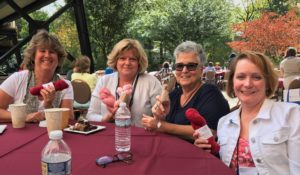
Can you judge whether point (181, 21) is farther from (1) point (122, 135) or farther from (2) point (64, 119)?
(1) point (122, 135)

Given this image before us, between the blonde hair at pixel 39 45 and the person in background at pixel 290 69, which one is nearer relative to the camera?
the blonde hair at pixel 39 45

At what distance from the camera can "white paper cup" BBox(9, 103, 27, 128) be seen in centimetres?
226

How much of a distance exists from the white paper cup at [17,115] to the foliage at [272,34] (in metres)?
18.1

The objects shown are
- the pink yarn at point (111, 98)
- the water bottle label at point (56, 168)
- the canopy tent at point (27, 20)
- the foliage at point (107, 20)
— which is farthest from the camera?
the foliage at point (107, 20)

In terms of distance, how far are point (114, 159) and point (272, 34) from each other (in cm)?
1980

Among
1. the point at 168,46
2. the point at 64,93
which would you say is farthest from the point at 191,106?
the point at 168,46

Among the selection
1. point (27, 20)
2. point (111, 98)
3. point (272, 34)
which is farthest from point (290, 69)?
point (272, 34)

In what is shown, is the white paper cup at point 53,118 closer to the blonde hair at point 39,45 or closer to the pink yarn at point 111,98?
the pink yarn at point 111,98

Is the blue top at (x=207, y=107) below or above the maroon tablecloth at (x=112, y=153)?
above

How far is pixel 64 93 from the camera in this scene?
9.12ft

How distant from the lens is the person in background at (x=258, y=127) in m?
1.79

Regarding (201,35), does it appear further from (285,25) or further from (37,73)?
(37,73)

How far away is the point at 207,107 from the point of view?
2.37 meters

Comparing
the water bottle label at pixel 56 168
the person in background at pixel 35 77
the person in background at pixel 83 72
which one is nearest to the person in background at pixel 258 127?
the water bottle label at pixel 56 168
